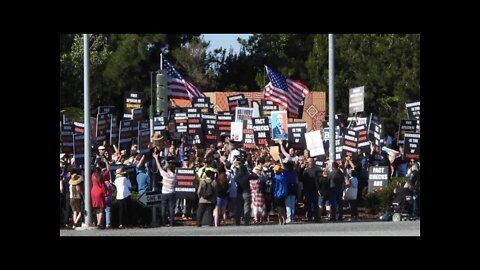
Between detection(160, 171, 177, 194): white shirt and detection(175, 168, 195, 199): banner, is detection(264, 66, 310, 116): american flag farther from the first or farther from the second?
detection(160, 171, 177, 194): white shirt

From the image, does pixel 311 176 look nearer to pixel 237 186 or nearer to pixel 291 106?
pixel 237 186

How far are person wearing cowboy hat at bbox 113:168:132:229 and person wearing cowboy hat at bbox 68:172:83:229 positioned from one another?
80cm

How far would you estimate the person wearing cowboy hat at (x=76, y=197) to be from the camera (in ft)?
84.5

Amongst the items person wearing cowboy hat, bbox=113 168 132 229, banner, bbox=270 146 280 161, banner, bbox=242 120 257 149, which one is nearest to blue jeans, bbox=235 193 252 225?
person wearing cowboy hat, bbox=113 168 132 229

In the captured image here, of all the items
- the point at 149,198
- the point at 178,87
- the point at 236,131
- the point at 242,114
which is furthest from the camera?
the point at 178,87

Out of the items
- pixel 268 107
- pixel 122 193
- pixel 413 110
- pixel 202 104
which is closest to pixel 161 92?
pixel 122 193

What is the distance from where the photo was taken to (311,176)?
86.7 feet

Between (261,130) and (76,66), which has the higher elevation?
(76,66)

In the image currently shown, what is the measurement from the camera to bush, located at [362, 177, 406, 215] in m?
27.7

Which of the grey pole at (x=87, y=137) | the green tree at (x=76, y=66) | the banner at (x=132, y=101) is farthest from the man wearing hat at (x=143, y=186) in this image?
the green tree at (x=76, y=66)

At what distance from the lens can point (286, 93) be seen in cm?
3775

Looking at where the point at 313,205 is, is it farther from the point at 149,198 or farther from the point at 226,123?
the point at 226,123

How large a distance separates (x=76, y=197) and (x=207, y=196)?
2.94 meters

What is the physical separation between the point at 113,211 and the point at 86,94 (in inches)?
105
